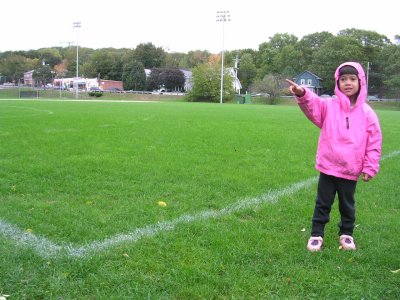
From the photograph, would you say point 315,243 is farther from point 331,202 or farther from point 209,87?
point 209,87

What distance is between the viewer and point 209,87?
68.7 metres

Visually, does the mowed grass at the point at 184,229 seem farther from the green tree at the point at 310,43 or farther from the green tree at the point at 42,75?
the green tree at the point at 42,75

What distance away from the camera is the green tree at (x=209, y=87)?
225 feet

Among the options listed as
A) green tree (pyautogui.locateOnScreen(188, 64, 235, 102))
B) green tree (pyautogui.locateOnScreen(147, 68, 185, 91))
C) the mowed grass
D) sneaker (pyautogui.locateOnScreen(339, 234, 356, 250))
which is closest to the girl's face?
sneaker (pyautogui.locateOnScreen(339, 234, 356, 250))

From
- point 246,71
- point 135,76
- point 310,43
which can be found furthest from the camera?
point 246,71

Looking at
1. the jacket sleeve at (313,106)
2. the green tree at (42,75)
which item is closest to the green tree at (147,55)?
the green tree at (42,75)

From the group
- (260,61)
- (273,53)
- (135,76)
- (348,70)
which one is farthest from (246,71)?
(348,70)

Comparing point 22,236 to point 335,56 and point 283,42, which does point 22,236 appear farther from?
point 283,42

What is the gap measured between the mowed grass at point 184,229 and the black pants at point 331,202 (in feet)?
0.66

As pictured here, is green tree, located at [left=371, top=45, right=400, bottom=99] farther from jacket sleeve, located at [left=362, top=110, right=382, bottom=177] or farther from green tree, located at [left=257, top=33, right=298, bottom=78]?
jacket sleeve, located at [left=362, top=110, right=382, bottom=177]

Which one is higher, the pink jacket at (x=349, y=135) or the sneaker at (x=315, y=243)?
the pink jacket at (x=349, y=135)

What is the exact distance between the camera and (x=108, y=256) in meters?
3.36

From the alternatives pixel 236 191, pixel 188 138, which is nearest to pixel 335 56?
pixel 188 138

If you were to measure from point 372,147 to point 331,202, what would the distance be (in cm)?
63
